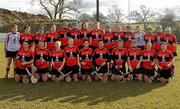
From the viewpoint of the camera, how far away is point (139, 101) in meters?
8.77

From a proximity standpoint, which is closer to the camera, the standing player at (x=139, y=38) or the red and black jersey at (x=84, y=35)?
the red and black jersey at (x=84, y=35)

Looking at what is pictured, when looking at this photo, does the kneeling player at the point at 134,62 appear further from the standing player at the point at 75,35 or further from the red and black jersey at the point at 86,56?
the standing player at the point at 75,35

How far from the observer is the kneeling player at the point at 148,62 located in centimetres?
1141

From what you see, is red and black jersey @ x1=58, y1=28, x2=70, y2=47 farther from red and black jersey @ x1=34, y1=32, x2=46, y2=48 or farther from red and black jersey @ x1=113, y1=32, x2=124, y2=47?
red and black jersey @ x1=113, y1=32, x2=124, y2=47

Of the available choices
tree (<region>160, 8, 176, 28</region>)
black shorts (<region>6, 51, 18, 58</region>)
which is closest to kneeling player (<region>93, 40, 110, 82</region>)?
black shorts (<region>6, 51, 18, 58</region>)

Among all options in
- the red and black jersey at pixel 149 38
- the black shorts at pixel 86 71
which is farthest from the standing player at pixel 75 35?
the red and black jersey at pixel 149 38

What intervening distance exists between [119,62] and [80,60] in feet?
3.98

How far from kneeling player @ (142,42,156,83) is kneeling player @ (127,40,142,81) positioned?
0.50 ft

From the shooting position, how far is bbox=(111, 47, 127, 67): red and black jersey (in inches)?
455

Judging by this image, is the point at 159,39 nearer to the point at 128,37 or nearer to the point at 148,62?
the point at 128,37

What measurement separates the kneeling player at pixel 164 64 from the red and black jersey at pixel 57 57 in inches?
115

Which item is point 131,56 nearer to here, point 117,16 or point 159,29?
point 159,29

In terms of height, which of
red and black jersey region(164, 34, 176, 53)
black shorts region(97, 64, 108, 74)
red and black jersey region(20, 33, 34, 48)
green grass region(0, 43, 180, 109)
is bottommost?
green grass region(0, 43, 180, 109)

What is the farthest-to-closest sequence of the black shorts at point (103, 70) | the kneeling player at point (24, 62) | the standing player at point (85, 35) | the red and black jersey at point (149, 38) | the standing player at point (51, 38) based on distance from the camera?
the red and black jersey at point (149, 38), the standing player at point (85, 35), the standing player at point (51, 38), the black shorts at point (103, 70), the kneeling player at point (24, 62)
